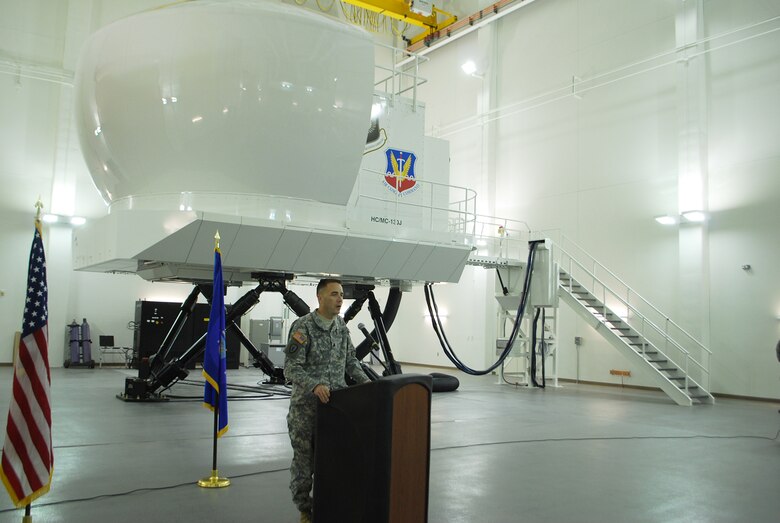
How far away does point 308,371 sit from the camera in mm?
4852

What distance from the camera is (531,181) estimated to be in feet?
71.7

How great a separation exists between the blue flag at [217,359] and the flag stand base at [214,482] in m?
0.39

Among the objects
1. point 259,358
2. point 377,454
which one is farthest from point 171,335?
point 377,454

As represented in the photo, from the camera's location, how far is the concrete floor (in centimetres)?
529

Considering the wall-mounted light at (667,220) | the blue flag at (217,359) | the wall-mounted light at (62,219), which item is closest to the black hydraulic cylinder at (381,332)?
the blue flag at (217,359)

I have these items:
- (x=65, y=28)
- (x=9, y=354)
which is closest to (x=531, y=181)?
(x=65, y=28)

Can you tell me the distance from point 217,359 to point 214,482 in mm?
1126

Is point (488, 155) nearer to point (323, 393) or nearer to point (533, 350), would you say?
point (533, 350)

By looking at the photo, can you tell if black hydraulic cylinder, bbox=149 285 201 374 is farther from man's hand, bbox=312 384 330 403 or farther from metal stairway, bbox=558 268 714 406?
metal stairway, bbox=558 268 714 406

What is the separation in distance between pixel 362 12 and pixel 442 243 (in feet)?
54.1

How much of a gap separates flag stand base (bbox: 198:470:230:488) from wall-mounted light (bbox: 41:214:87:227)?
Result: 16.5 meters

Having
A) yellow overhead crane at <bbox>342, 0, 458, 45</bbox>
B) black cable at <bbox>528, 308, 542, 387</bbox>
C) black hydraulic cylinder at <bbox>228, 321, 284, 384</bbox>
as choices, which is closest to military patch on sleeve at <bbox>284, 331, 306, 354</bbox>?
black hydraulic cylinder at <bbox>228, 321, 284, 384</bbox>

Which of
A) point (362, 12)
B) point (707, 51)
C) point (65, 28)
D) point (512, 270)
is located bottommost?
point (512, 270)

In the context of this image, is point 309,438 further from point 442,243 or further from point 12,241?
point 12,241
